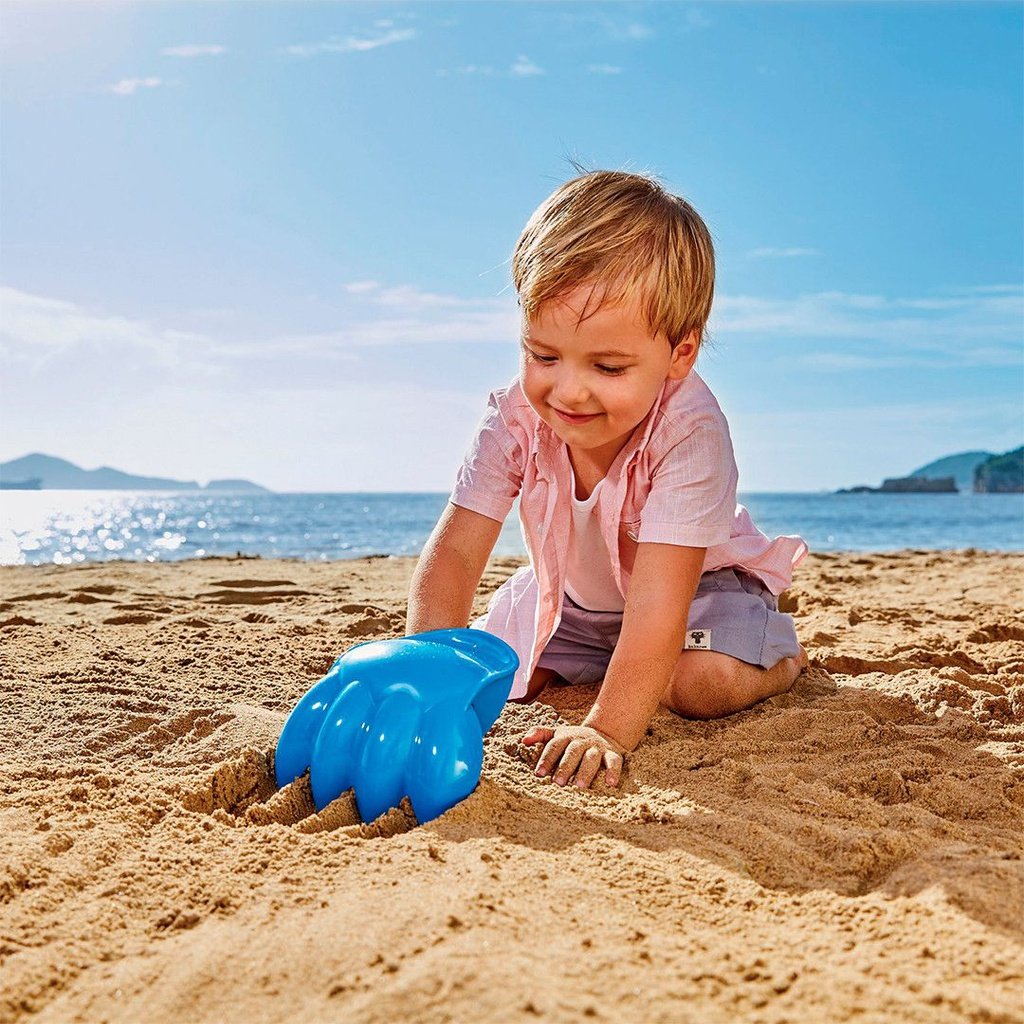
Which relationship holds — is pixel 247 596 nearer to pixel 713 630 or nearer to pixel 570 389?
pixel 713 630

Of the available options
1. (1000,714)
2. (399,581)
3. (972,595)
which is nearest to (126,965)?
(1000,714)

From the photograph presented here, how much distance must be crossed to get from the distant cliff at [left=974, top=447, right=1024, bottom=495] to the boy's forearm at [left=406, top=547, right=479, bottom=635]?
2100 inches

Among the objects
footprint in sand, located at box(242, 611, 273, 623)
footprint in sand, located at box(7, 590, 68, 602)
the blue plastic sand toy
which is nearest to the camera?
the blue plastic sand toy

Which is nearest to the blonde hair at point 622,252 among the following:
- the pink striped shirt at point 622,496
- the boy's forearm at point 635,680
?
the pink striped shirt at point 622,496

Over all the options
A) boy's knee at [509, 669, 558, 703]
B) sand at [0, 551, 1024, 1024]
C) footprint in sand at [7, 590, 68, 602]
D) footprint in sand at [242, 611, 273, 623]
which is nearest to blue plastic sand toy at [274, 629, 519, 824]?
sand at [0, 551, 1024, 1024]

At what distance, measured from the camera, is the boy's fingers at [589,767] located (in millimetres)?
1866

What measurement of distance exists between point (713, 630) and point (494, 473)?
699 mm

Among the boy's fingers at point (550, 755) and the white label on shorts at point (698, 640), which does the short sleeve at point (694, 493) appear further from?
the boy's fingers at point (550, 755)

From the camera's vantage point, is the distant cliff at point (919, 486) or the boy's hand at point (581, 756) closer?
the boy's hand at point (581, 756)

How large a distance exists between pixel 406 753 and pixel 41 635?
6.98ft

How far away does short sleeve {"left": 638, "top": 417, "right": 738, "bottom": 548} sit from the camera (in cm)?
222

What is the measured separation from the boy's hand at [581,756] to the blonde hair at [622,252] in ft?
2.80

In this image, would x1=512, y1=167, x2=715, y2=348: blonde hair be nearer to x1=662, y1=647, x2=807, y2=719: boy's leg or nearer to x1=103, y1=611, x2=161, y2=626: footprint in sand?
x1=662, y1=647, x2=807, y2=719: boy's leg

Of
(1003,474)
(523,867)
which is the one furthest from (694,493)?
(1003,474)
